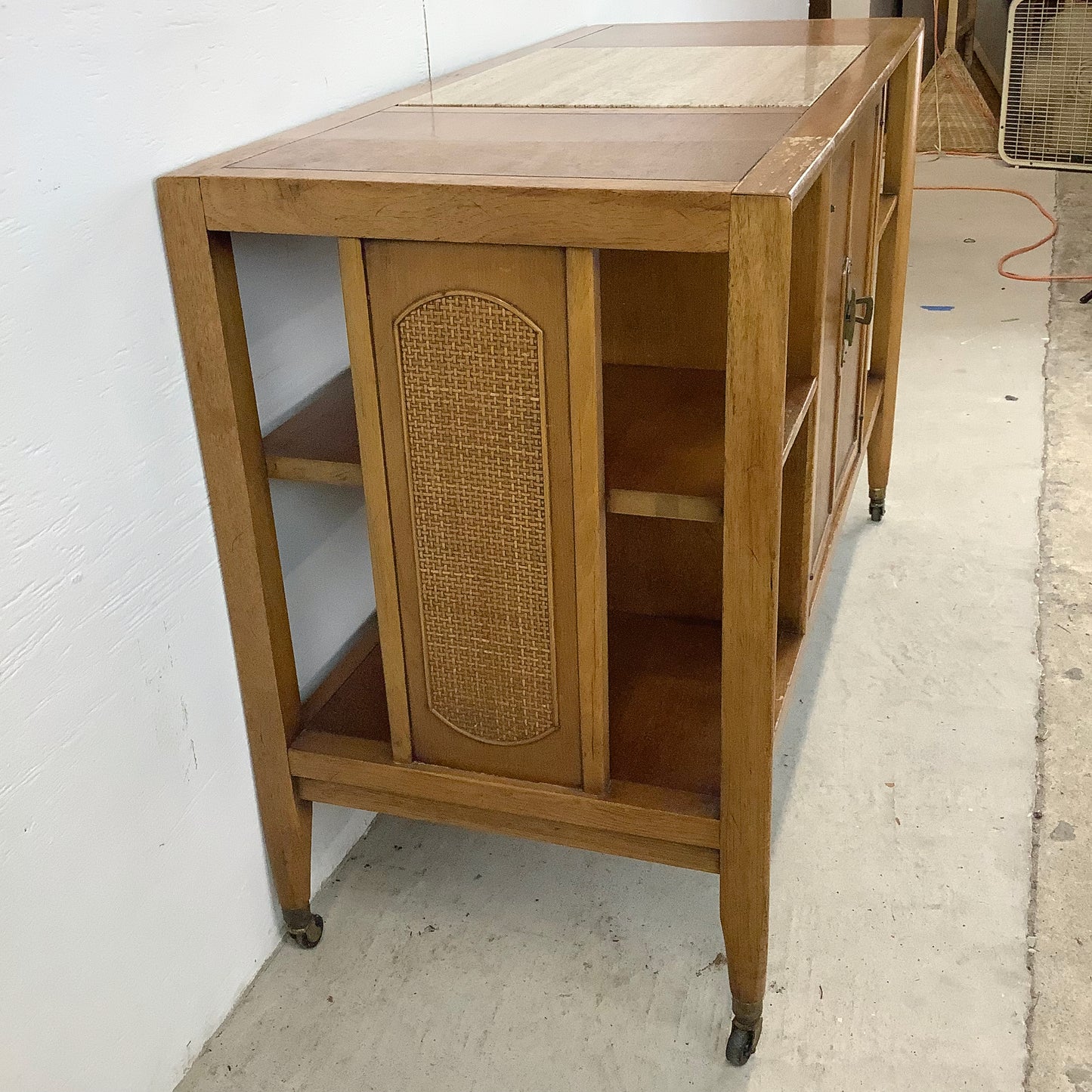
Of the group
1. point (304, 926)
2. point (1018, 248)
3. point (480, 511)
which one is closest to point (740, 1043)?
point (304, 926)

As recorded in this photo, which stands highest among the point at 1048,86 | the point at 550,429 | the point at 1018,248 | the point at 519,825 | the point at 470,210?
the point at 470,210

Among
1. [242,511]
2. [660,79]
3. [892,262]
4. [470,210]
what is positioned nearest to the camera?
[470,210]

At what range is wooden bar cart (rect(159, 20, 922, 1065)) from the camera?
1.00m

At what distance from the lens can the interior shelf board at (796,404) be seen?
1.17 m

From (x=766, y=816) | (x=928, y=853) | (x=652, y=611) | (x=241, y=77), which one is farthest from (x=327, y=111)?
(x=928, y=853)

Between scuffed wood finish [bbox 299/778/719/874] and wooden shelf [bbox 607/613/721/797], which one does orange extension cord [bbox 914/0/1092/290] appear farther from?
scuffed wood finish [bbox 299/778/719/874]

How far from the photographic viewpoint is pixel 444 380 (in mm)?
1071

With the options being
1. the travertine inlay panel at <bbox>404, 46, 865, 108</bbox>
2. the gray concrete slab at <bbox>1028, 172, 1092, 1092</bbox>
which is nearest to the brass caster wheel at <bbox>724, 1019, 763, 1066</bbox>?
the gray concrete slab at <bbox>1028, 172, 1092, 1092</bbox>

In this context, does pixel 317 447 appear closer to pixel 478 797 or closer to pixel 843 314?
pixel 478 797

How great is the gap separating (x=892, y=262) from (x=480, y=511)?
4.26ft

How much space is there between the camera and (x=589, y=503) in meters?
1.08

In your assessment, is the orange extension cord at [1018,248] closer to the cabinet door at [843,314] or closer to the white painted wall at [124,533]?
the cabinet door at [843,314]

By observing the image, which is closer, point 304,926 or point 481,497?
point 481,497

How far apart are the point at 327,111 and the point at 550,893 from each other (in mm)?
976
